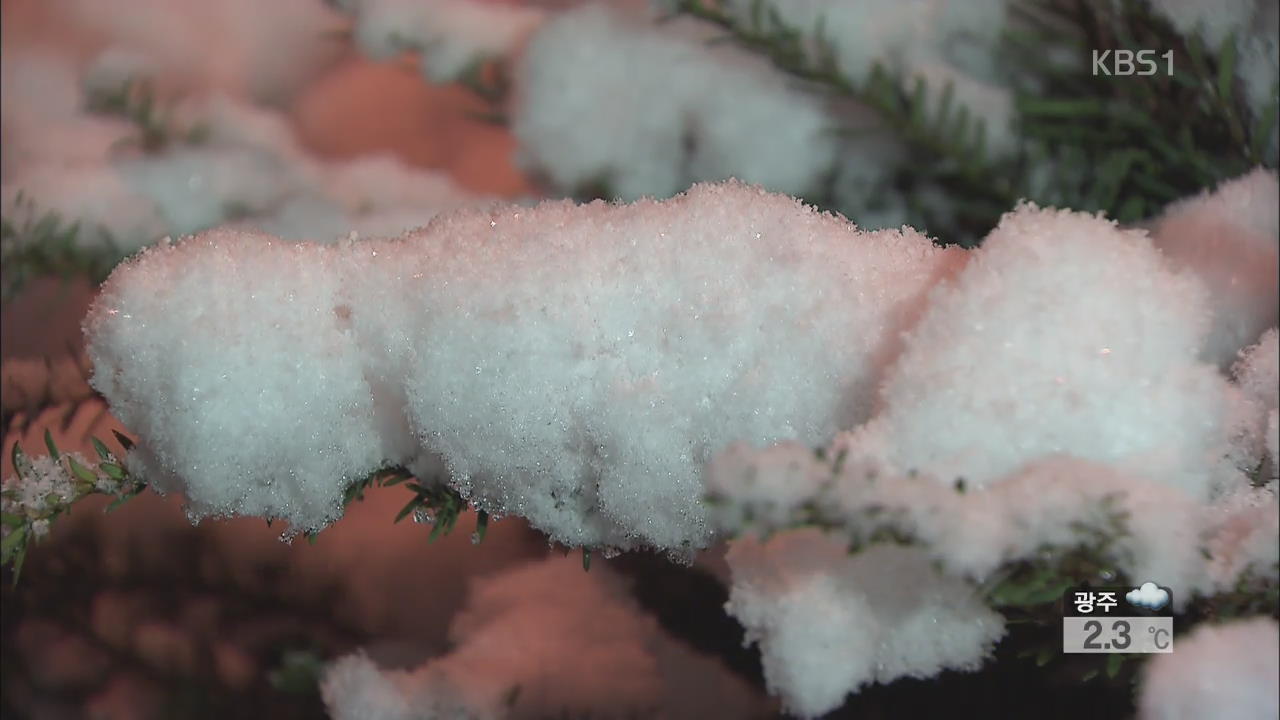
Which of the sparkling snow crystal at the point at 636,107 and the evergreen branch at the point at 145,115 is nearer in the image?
the sparkling snow crystal at the point at 636,107

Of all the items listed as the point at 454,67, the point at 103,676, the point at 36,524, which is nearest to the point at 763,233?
the point at 36,524

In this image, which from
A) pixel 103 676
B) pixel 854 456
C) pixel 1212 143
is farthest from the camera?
pixel 103 676

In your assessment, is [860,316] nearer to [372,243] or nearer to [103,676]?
[372,243]

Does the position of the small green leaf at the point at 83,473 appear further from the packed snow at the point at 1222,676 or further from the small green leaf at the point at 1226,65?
the small green leaf at the point at 1226,65

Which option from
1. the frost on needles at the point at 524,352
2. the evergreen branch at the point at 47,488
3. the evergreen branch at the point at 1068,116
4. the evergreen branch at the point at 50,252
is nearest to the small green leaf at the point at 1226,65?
the evergreen branch at the point at 1068,116

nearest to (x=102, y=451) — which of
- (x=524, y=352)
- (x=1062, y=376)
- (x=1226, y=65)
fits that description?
(x=524, y=352)

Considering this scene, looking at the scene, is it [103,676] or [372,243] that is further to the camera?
[103,676]
